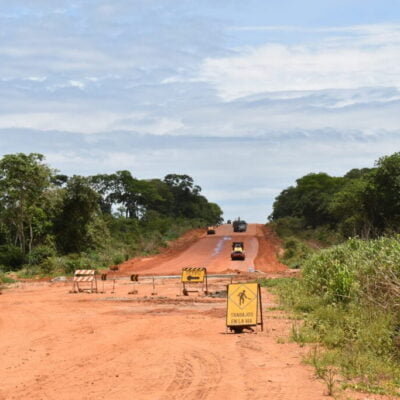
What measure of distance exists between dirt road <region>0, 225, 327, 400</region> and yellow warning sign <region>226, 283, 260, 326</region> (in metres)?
0.43

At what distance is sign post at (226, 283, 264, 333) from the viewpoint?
16359 millimetres

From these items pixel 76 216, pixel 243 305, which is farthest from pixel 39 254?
pixel 243 305

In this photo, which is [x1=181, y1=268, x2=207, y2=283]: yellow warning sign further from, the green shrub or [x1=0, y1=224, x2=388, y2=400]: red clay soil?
the green shrub

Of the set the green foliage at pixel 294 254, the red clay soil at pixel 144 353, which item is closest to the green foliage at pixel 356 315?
the red clay soil at pixel 144 353

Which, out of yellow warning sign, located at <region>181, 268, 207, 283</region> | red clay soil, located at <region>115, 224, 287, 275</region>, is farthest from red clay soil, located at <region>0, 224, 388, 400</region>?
red clay soil, located at <region>115, 224, 287, 275</region>

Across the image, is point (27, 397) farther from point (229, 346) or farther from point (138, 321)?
point (138, 321)

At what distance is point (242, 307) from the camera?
16.7 m

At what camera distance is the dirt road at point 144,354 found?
10.3 metres

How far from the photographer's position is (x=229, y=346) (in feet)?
46.6

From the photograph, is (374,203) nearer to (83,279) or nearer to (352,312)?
(83,279)

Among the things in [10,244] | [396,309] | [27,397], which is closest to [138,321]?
[396,309]

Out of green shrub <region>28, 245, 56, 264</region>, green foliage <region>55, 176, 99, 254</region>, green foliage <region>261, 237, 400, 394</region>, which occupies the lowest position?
green foliage <region>261, 237, 400, 394</region>

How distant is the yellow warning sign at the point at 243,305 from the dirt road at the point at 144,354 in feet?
1.41

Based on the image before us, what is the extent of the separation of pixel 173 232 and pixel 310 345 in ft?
212
